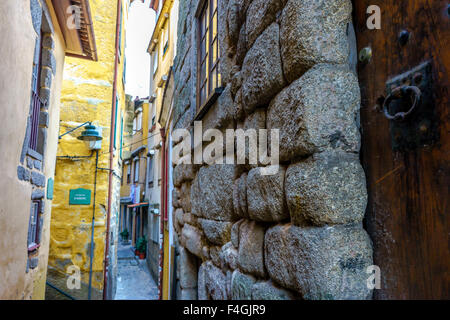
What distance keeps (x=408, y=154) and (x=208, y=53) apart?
213cm

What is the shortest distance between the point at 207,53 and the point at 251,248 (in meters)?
1.87

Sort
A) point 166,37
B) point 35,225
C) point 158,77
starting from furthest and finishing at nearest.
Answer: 1. point 158,77
2. point 166,37
3. point 35,225

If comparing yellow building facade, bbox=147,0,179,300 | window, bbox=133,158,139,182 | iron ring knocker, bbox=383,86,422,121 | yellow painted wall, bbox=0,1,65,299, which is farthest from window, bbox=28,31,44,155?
window, bbox=133,158,139,182

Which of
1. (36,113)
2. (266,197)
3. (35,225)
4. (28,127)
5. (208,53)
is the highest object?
(208,53)

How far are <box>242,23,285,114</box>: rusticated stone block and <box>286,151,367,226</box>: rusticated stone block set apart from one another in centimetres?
39

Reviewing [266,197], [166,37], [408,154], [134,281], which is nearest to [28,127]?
[266,197]

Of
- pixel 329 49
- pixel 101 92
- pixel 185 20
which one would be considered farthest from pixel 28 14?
pixel 101 92

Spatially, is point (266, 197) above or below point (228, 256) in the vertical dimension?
above

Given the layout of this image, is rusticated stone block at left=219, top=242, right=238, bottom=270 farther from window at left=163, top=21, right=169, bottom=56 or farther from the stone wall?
window at left=163, top=21, right=169, bottom=56

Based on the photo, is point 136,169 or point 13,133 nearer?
point 13,133

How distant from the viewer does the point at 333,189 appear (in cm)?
97

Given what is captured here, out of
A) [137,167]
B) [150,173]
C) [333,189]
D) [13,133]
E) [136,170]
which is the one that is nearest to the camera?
[333,189]

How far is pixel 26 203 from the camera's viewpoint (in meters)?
2.98

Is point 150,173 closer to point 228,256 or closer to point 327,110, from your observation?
point 228,256
